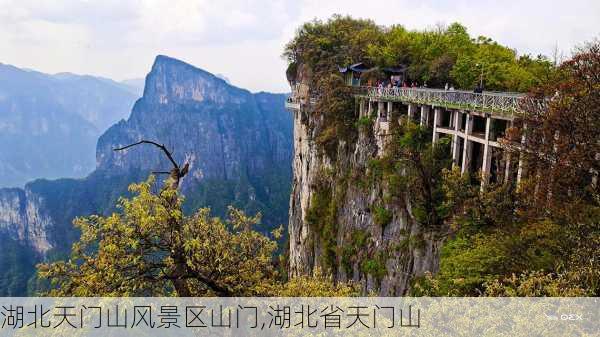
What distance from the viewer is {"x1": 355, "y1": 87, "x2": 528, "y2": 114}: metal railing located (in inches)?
755

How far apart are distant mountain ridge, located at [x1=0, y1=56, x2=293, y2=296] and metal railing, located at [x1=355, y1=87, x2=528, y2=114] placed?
9886cm

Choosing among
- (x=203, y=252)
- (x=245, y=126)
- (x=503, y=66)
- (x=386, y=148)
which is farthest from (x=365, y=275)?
(x=245, y=126)

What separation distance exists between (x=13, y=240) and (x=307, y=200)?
407ft

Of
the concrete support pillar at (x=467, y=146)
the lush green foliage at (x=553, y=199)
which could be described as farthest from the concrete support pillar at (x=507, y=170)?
the concrete support pillar at (x=467, y=146)

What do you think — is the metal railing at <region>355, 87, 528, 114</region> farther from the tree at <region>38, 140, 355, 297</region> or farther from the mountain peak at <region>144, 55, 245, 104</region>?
the mountain peak at <region>144, 55, 245, 104</region>

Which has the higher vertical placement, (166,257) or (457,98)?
(457,98)

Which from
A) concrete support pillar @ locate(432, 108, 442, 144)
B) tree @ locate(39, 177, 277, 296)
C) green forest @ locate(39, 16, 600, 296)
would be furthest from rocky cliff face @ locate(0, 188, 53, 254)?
tree @ locate(39, 177, 277, 296)

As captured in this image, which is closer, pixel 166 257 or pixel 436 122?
pixel 166 257

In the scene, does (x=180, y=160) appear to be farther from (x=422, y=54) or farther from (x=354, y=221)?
(x=354, y=221)

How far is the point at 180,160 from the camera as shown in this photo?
168m

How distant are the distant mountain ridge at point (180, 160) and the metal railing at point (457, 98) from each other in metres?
98.9

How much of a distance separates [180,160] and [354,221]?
470 feet

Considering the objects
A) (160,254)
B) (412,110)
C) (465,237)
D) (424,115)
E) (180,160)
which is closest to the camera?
(160,254)

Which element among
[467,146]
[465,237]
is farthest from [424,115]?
[465,237]
